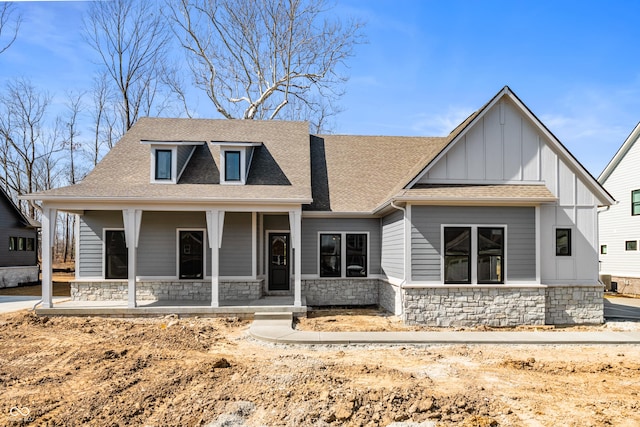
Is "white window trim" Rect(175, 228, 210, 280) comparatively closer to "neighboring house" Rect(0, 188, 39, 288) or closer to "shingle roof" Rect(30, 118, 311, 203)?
"shingle roof" Rect(30, 118, 311, 203)

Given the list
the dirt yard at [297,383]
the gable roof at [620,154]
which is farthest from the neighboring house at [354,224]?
the gable roof at [620,154]

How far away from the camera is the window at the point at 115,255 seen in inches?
553

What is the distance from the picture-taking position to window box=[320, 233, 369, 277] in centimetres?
1437

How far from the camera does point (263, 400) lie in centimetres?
600

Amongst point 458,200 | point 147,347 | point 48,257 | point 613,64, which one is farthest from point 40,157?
point 613,64

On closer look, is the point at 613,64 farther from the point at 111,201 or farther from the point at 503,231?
the point at 111,201

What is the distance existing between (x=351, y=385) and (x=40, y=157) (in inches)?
1540

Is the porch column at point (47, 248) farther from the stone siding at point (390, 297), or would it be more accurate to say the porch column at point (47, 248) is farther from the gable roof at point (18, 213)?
the gable roof at point (18, 213)

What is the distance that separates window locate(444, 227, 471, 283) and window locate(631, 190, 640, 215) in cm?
1354

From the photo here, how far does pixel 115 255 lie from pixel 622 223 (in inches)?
879

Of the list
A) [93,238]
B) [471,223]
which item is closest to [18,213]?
[93,238]

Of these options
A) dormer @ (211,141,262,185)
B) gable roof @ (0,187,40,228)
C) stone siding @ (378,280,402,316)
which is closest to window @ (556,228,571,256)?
stone siding @ (378,280,402,316)

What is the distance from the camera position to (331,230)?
14328mm

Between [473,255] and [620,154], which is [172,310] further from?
[620,154]
